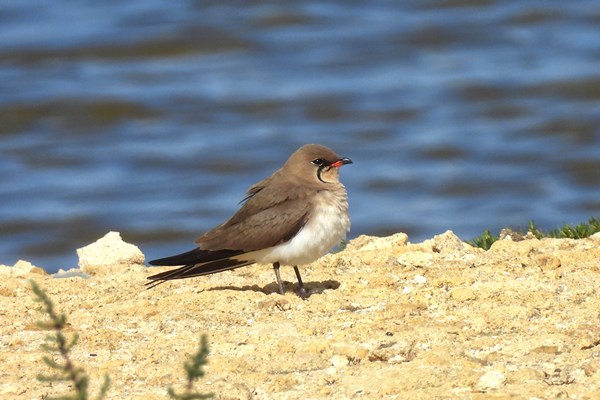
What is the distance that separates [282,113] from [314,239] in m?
13.9

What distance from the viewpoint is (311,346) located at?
243 inches

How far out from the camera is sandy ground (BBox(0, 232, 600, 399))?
5.66 meters

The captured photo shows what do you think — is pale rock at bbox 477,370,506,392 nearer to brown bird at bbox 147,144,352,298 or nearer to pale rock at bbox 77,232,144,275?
brown bird at bbox 147,144,352,298

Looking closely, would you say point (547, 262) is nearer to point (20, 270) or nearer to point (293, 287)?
point (293, 287)

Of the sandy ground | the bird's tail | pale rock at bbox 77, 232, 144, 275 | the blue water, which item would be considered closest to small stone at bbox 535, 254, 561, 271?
the sandy ground

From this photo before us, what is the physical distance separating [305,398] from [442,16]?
20132 millimetres

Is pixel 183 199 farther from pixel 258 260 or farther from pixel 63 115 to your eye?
pixel 258 260

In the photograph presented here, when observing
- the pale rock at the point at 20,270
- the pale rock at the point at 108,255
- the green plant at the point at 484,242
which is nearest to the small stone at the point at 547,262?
the green plant at the point at 484,242

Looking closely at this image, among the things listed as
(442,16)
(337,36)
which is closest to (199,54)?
(337,36)

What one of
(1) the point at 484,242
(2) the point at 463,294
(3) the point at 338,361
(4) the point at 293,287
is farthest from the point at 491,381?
(1) the point at 484,242

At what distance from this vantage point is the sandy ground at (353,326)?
5.66 meters

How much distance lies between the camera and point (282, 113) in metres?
20.8

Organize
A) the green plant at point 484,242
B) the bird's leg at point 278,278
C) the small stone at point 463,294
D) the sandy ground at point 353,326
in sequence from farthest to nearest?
the green plant at point 484,242 < the bird's leg at point 278,278 < the small stone at point 463,294 < the sandy ground at point 353,326

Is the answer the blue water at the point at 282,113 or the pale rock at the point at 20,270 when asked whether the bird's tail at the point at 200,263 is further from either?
the blue water at the point at 282,113
